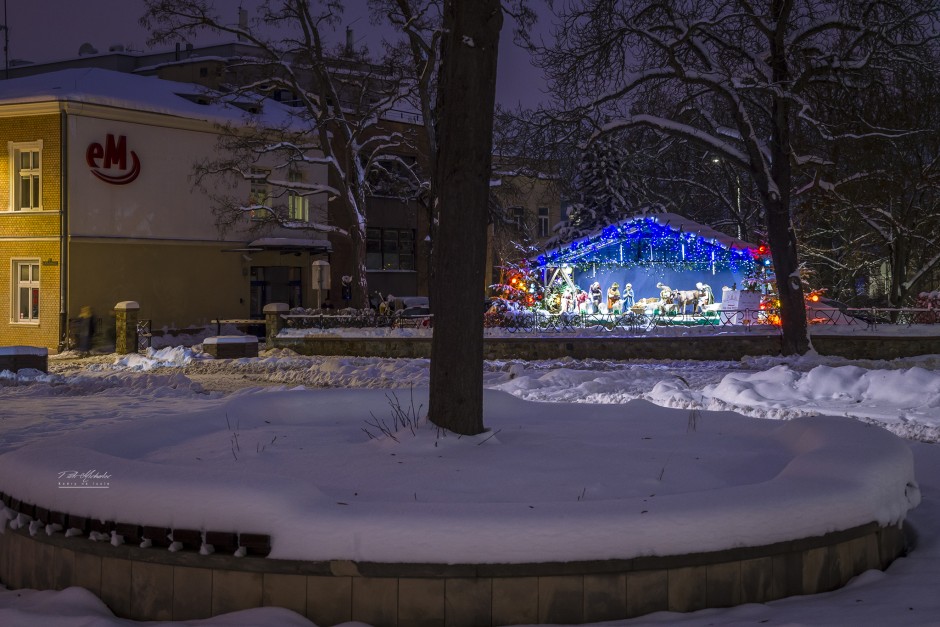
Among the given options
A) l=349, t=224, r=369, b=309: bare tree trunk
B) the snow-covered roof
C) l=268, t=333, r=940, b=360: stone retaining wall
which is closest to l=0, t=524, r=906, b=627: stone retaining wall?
l=268, t=333, r=940, b=360: stone retaining wall

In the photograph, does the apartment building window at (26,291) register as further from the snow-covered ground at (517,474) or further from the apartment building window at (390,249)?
the snow-covered ground at (517,474)

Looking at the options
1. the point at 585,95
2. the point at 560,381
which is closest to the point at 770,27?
the point at 585,95

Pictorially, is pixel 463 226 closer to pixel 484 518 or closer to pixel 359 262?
pixel 484 518

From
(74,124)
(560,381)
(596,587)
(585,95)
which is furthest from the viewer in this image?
(74,124)

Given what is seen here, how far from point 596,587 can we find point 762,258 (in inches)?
1033

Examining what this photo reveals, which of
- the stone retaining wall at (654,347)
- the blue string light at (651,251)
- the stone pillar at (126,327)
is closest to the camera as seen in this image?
the stone retaining wall at (654,347)

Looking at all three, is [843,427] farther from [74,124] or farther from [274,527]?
[74,124]

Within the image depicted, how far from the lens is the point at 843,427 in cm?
790

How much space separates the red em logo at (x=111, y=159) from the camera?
34375 mm

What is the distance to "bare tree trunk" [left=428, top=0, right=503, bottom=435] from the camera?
7777mm

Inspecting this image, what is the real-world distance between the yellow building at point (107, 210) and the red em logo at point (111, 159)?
40 millimetres

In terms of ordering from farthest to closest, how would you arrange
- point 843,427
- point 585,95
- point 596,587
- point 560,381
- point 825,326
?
1. point 825,326
2. point 585,95
3. point 560,381
4. point 843,427
5. point 596,587

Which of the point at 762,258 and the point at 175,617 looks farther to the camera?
the point at 762,258

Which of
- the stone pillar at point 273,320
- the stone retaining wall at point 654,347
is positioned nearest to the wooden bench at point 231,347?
the stone pillar at point 273,320
